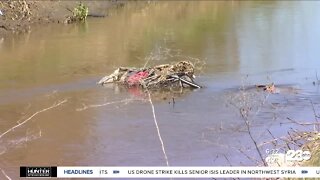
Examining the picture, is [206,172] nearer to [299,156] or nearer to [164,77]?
[299,156]

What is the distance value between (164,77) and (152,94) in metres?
0.48

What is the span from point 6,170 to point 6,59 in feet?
27.3

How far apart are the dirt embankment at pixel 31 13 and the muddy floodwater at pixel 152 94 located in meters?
0.63

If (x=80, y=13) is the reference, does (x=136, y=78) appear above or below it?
above

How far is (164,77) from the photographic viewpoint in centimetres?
1167

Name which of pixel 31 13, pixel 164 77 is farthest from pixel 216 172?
pixel 31 13

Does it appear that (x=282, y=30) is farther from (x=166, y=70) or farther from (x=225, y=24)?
(x=166, y=70)

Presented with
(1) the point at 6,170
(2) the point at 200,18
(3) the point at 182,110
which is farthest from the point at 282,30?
(1) the point at 6,170

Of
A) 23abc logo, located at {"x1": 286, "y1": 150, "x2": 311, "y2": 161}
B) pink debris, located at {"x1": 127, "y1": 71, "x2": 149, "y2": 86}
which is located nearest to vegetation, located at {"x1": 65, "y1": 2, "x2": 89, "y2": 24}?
pink debris, located at {"x1": 127, "y1": 71, "x2": 149, "y2": 86}

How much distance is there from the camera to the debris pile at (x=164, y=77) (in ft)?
38.4

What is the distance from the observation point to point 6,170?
7328 millimetres

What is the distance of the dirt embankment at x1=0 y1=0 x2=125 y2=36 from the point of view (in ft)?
65.6

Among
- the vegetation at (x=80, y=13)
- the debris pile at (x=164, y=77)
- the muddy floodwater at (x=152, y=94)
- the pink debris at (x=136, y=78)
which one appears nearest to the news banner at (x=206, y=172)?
the muddy floodwater at (x=152, y=94)

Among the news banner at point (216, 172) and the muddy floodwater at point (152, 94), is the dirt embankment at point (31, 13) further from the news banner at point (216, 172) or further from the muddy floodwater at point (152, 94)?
the news banner at point (216, 172)
